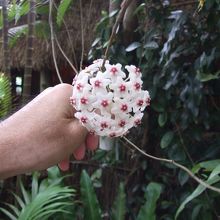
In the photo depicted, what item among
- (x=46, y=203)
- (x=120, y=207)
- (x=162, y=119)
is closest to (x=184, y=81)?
(x=162, y=119)

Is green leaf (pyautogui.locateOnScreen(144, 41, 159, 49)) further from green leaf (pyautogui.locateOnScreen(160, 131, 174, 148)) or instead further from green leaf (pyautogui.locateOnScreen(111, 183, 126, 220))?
green leaf (pyautogui.locateOnScreen(111, 183, 126, 220))

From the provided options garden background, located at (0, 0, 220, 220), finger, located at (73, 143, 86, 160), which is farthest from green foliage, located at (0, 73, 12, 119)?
finger, located at (73, 143, 86, 160)

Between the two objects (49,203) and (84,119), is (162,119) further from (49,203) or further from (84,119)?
(84,119)

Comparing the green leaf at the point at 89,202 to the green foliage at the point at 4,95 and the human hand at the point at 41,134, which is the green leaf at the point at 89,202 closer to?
the green foliage at the point at 4,95

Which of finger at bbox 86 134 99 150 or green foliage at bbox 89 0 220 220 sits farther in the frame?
green foliage at bbox 89 0 220 220

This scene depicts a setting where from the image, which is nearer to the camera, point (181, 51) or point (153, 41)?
point (181, 51)

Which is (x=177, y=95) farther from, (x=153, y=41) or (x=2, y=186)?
(x=2, y=186)

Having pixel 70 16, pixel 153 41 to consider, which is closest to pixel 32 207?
pixel 153 41
